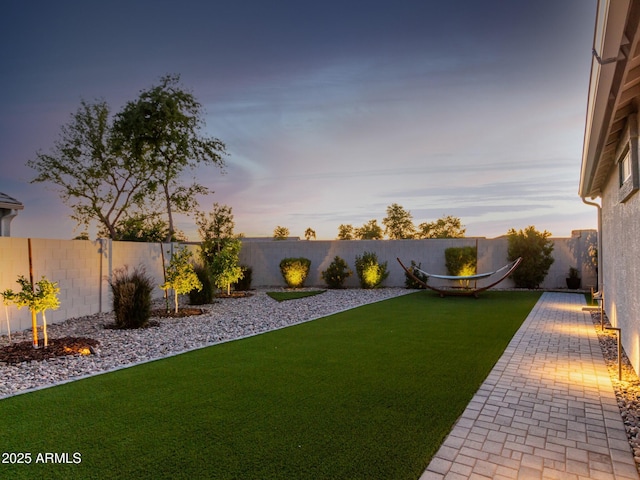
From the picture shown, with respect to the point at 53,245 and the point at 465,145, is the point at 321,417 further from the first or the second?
the point at 465,145

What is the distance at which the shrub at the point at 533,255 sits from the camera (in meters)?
12.7

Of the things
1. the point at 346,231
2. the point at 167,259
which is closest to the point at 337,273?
the point at 167,259

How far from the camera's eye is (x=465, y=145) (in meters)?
10.8

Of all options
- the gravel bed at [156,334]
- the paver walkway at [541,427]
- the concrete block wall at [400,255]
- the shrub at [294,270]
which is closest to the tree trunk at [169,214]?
the concrete block wall at [400,255]

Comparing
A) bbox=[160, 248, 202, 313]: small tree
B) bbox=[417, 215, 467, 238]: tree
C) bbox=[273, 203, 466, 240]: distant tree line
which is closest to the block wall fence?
bbox=[160, 248, 202, 313]: small tree

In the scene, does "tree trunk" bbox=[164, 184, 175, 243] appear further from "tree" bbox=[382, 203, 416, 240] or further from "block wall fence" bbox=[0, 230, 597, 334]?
"tree" bbox=[382, 203, 416, 240]

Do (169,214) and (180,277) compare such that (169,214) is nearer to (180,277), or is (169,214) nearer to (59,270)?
(180,277)

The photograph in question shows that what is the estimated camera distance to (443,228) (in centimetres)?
3117

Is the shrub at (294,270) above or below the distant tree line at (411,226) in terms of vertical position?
below

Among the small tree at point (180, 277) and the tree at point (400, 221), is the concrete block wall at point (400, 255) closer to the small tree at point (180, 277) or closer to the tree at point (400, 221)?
the small tree at point (180, 277)

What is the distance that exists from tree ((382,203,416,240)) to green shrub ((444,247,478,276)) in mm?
17430

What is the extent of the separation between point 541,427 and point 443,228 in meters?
29.9

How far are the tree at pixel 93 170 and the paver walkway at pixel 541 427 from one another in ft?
42.5

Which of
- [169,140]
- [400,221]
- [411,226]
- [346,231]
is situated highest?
[169,140]
